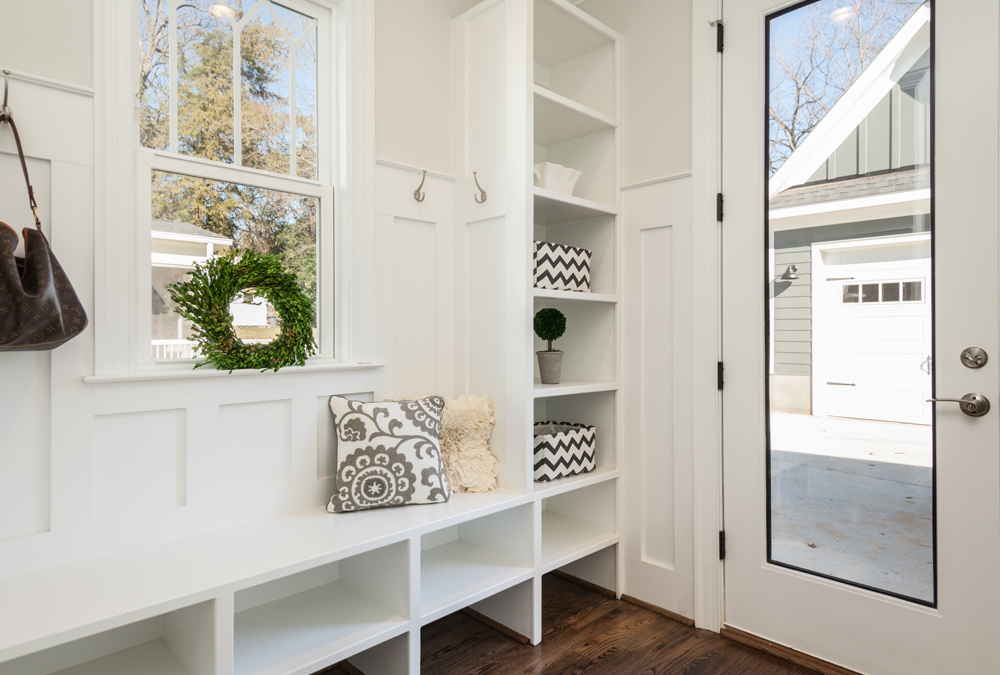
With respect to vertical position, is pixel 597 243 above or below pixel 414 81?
below

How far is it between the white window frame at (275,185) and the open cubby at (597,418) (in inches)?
40.2

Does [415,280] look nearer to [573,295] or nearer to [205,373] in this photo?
[573,295]

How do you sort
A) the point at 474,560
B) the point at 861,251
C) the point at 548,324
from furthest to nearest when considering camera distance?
the point at 548,324, the point at 474,560, the point at 861,251

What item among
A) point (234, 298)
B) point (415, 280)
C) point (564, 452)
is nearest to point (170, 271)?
point (234, 298)

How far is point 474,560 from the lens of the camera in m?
2.19

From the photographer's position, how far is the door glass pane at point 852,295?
5.87ft

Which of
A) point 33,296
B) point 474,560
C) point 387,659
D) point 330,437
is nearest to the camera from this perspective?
point 33,296

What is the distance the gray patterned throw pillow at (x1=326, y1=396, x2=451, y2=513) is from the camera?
1.90 meters

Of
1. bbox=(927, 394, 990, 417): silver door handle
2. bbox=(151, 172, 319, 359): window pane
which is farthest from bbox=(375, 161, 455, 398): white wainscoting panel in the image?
bbox=(927, 394, 990, 417): silver door handle

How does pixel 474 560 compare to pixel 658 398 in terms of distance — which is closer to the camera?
pixel 474 560

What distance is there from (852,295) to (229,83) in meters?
2.19

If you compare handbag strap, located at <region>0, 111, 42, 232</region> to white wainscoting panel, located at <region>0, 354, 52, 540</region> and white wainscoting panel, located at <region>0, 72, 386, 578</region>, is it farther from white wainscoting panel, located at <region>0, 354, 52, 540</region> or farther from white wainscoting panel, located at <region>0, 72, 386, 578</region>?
white wainscoting panel, located at <region>0, 354, 52, 540</region>

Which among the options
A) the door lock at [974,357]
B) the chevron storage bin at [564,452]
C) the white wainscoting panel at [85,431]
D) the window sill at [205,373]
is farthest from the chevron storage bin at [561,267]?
the door lock at [974,357]

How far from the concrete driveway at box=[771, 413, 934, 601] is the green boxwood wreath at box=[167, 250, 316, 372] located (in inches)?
67.4
